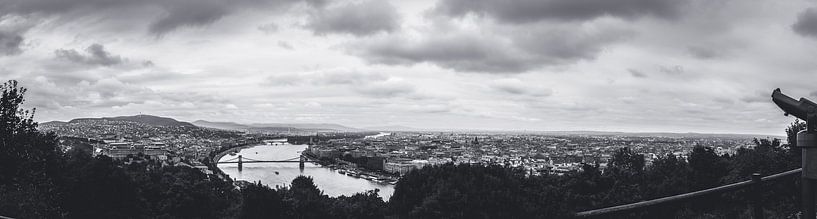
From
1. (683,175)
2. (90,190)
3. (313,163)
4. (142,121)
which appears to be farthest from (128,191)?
(142,121)

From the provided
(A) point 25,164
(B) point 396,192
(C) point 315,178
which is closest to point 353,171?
(C) point 315,178

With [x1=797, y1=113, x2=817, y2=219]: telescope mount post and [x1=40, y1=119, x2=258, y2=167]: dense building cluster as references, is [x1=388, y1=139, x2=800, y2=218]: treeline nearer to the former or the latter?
[x1=797, y1=113, x2=817, y2=219]: telescope mount post

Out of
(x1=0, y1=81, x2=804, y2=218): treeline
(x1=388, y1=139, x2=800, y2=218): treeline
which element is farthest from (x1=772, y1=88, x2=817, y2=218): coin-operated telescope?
(x1=0, y1=81, x2=804, y2=218): treeline

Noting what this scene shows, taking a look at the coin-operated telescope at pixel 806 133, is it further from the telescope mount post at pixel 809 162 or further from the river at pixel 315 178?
the river at pixel 315 178

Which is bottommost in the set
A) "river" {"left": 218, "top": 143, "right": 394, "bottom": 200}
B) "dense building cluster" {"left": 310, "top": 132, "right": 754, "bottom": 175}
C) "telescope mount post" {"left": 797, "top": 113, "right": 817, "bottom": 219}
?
→ "river" {"left": 218, "top": 143, "right": 394, "bottom": 200}

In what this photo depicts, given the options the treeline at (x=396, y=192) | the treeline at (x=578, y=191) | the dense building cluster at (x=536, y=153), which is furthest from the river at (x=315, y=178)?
the treeline at (x=578, y=191)

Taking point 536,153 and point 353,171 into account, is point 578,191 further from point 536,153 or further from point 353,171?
point 536,153

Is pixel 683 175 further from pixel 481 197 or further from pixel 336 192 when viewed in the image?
pixel 336 192
